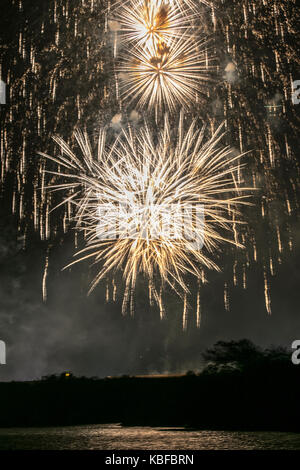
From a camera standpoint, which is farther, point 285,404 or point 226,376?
point 226,376

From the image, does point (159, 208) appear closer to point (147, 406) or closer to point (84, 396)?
point (147, 406)

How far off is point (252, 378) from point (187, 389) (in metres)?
3.93

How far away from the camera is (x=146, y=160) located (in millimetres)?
11758

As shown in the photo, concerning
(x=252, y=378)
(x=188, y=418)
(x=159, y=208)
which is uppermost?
(x=159, y=208)

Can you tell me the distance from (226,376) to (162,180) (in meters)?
11.2

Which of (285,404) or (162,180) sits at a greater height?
(162,180)

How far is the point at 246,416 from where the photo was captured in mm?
18328

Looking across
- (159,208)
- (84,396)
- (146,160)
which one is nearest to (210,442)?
(159,208)

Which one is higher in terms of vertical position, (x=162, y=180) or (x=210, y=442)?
(x=162, y=180)
